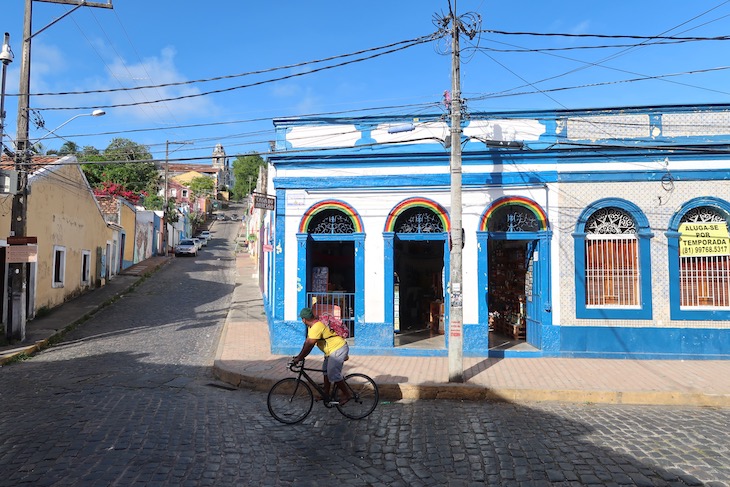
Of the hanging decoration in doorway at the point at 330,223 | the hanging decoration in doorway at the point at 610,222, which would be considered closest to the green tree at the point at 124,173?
the hanging decoration in doorway at the point at 330,223

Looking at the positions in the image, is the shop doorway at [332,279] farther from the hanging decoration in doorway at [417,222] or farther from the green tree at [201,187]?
the green tree at [201,187]

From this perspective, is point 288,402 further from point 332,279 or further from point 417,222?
point 332,279

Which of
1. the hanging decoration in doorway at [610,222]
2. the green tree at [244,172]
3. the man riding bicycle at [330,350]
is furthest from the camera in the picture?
the green tree at [244,172]

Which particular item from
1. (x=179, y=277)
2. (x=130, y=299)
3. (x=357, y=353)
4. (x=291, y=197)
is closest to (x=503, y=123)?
(x=291, y=197)

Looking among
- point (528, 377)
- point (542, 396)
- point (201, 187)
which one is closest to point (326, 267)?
point (528, 377)

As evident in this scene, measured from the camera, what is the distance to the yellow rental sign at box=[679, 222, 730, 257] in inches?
386

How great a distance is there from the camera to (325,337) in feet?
21.4

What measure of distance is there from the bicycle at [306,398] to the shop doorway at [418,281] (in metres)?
5.70

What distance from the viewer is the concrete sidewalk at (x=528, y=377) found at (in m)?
7.54

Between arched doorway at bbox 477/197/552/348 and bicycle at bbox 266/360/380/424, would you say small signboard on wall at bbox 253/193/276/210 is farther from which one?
bicycle at bbox 266/360/380/424

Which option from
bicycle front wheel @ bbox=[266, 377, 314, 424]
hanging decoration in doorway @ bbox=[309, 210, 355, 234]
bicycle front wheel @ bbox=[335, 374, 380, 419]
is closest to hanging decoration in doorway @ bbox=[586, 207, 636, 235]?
hanging decoration in doorway @ bbox=[309, 210, 355, 234]

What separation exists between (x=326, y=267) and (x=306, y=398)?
517 centimetres

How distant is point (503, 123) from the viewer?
10430 millimetres

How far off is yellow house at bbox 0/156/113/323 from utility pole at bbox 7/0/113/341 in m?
0.34
